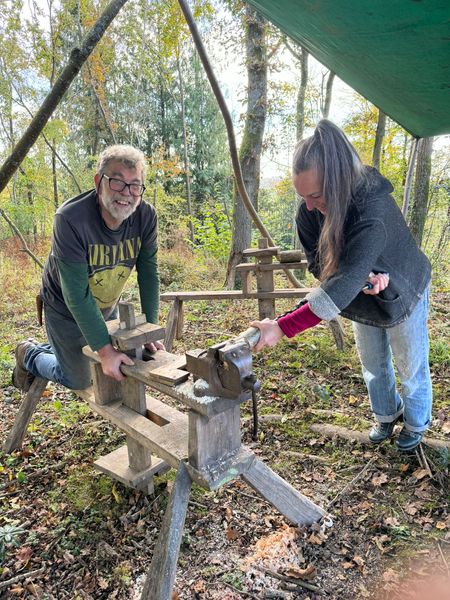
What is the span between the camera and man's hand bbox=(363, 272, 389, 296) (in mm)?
1930

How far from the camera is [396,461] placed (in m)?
2.59

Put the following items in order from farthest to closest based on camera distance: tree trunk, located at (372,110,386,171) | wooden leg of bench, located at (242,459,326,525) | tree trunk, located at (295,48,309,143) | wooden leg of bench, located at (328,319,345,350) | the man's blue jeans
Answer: tree trunk, located at (295,48,309,143)
tree trunk, located at (372,110,386,171)
wooden leg of bench, located at (328,319,345,350)
the man's blue jeans
wooden leg of bench, located at (242,459,326,525)

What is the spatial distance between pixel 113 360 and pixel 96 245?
27.9 inches

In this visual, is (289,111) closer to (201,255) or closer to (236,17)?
(236,17)

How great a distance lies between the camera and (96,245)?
7.45 feet

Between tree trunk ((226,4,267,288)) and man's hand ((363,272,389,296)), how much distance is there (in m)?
4.85

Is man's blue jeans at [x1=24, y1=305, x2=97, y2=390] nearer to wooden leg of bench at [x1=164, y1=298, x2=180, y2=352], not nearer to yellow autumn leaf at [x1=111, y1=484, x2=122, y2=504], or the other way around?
yellow autumn leaf at [x1=111, y1=484, x2=122, y2=504]

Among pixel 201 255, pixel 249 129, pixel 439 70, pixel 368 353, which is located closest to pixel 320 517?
pixel 368 353

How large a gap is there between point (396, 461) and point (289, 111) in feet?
35.8

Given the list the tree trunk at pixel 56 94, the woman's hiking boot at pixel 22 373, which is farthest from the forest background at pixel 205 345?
the tree trunk at pixel 56 94

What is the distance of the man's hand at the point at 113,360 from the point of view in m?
2.04

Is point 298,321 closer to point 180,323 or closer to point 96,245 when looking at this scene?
point 96,245

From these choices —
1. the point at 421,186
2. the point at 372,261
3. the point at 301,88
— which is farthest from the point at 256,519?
the point at 301,88

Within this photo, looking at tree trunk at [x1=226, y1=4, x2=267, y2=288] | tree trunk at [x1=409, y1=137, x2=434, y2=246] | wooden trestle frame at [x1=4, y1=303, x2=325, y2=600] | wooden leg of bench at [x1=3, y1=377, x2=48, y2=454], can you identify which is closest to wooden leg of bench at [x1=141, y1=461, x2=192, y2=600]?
wooden trestle frame at [x1=4, y1=303, x2=325, y2=600]
